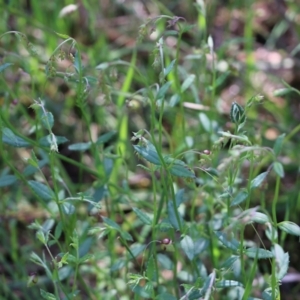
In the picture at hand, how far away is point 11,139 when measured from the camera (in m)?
1.35

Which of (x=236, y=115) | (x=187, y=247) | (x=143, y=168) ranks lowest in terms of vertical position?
(x=187, y=247)

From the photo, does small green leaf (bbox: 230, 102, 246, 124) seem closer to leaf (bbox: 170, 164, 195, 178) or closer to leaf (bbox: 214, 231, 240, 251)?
leaf (bbox: 170, 164, 195, 178)

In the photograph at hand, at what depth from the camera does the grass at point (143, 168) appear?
1.23 m

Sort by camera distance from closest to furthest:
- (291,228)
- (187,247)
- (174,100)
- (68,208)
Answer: (291,228), (187,247), (68,208), (174,100)

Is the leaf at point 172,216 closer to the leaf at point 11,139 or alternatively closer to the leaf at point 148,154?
the leaf at point 148,154

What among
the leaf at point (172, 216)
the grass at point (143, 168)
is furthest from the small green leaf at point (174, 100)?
the leaf at point (172, 216)

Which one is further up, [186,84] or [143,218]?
[186,84]

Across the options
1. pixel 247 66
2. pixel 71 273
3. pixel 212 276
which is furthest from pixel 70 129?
pixel 212 276

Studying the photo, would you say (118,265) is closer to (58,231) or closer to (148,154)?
(58,231)

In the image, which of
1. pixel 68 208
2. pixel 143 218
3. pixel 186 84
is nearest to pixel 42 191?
pixel 68 208

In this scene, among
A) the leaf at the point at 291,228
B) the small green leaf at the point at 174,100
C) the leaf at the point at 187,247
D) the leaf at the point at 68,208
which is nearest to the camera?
the leaf at the point at 291,228

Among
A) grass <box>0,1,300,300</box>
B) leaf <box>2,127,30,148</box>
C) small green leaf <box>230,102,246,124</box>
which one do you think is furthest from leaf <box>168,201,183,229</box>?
leaf <box>2,127,30,148</box>

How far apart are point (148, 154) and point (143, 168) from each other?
0.06 m

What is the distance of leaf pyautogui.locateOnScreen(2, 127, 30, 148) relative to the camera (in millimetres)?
1331
